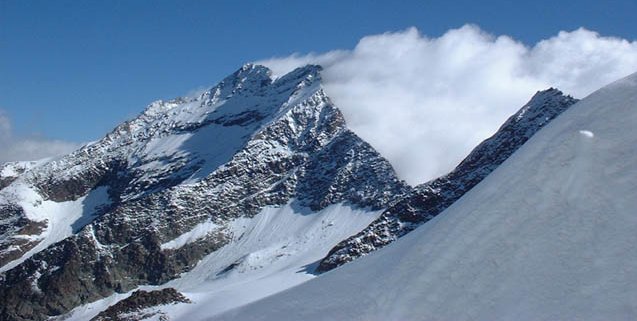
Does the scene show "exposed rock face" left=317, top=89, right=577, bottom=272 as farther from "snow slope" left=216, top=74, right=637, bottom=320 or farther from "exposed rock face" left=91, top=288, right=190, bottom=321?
"snow slope" left=216, top=74, right=637, bottom=320

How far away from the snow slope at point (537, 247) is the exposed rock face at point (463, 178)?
131m

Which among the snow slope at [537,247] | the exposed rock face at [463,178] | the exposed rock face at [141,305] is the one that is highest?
the exposed rock face at [463,178]

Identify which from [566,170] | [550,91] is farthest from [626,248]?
[550,91]

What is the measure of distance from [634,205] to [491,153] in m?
160

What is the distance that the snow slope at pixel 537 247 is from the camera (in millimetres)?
31859

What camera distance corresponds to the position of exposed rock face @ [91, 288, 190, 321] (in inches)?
3985

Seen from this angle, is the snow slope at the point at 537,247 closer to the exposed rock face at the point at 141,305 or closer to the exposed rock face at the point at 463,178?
the exposed rock face at the point at 141,305

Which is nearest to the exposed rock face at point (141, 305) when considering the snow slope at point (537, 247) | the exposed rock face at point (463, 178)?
the snow slope at point (537, 247)

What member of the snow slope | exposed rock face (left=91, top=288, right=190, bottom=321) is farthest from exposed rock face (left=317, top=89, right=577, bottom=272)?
the snow slope

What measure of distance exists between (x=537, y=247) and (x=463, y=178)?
6196 inches

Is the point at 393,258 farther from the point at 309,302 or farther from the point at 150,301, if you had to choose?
the point at 150,301

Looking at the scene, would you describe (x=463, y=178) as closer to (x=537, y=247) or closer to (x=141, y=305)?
(x=141, y=305)

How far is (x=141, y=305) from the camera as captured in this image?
4190 inches

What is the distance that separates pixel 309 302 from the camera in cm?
4622
